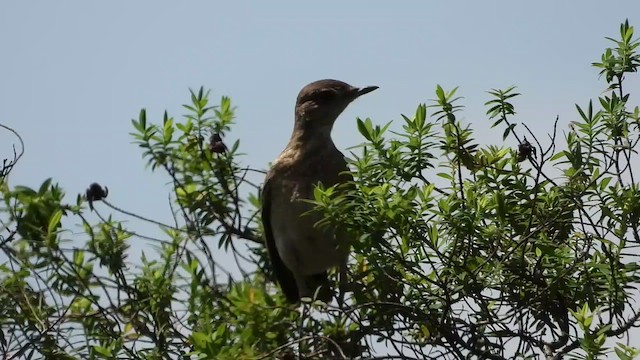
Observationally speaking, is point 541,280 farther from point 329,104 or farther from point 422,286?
point 329,104

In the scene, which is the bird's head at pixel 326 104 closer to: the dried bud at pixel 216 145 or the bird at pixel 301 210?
the bird at pixel 301 210

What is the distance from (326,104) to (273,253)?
1.05m

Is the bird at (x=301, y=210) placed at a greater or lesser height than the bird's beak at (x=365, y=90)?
lesser

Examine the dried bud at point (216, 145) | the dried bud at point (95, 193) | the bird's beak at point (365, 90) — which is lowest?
the dried bud at point (95, 193)

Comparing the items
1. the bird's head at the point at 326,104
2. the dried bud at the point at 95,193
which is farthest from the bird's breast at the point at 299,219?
the dried bud at the point at 95,193

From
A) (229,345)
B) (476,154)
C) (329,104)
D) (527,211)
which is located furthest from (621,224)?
(329,104)

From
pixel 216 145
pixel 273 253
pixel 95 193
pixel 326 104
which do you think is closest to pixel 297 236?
pixel 273 253

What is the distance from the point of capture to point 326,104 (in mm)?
8109

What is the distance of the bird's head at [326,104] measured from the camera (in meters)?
8.06

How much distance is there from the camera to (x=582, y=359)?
5621mm

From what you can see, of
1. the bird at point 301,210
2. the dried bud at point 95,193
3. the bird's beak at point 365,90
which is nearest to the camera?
the dried bud at point 95,193

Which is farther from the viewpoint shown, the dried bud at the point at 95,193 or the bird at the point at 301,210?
the bird at the point at 301,210

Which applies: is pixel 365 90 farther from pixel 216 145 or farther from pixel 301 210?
pixel 216 145

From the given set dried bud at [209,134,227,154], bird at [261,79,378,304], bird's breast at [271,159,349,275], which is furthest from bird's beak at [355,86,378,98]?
dried bud at [209,134,227,154]
